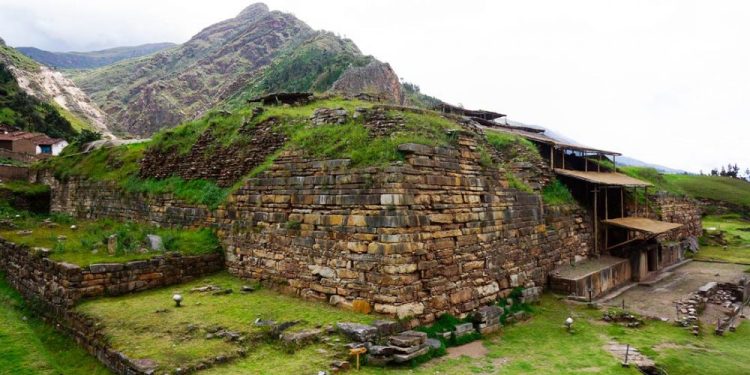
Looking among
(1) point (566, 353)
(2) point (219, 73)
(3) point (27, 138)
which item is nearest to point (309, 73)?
(3) point (27, 138)

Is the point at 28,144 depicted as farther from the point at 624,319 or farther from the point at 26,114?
the point at 624,319

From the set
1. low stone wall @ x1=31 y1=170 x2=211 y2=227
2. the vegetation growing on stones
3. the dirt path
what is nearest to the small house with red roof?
low stone wall @ x1=31 y1=170 x2=211 y2=227

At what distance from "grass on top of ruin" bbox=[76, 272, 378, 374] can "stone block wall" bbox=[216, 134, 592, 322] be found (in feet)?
2.10

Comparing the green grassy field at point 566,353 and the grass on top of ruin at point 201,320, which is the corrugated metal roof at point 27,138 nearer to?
the grass on top of ruin at point 201,320

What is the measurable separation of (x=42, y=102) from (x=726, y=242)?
84.6 m

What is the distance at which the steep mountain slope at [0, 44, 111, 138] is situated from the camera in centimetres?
5819

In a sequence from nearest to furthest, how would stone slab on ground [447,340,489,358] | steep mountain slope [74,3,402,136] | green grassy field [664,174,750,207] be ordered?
1. stone slab on ground [447,340,489,358]
2. green grassy field [664,174,750,207]
3. steep mountain slope [74,3,402,136]

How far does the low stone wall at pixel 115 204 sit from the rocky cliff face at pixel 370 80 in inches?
1261

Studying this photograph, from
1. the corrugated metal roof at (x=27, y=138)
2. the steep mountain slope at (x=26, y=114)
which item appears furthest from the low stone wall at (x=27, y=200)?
the steep mountain slope at (x=26, y=114)

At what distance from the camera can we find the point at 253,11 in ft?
584

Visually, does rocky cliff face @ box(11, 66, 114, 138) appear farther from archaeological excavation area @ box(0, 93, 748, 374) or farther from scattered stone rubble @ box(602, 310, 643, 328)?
scattered stone rubble @ box(602, 310, 643, 328)

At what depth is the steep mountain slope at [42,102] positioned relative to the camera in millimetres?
58191

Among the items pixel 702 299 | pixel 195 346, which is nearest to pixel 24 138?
pixel 195 346

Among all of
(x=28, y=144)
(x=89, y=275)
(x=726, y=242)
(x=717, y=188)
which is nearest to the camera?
(x=89, y=275)
